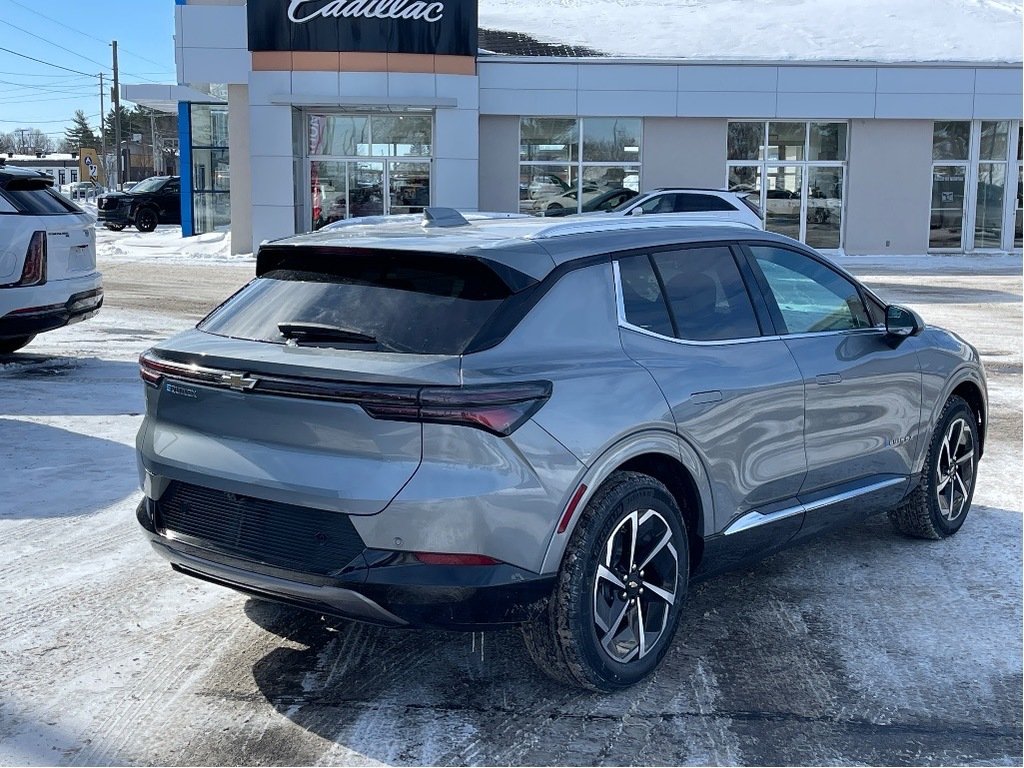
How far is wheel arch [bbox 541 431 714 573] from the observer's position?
395cm

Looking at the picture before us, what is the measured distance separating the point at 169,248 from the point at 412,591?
26.8m

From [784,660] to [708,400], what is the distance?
110 cm

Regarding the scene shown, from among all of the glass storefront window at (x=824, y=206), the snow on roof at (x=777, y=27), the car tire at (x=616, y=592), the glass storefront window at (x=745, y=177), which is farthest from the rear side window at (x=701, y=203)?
the car tire at (x=616, y=592)

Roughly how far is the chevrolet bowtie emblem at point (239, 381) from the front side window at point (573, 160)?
23848 mm

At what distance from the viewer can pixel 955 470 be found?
20.6 ft

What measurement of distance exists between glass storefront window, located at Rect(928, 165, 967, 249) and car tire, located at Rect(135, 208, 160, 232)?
24.6 meters

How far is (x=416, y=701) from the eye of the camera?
419 centimetres

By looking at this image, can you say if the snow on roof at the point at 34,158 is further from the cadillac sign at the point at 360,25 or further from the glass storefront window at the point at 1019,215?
the glass storefront window at the point at 1019,215

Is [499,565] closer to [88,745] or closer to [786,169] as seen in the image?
[88,745]

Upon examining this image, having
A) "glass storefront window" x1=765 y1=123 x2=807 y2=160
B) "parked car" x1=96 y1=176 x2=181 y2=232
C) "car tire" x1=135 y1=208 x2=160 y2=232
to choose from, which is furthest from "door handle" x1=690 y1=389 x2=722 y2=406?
"car tire" x1=135 y1=208 x2=160 y2=232

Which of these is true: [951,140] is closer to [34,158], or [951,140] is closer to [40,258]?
[40,258]

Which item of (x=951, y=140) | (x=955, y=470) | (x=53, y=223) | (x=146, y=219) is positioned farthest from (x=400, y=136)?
(x=955, y=470)

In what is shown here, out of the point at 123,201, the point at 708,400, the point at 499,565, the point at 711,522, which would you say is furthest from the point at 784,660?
the point at 123,201

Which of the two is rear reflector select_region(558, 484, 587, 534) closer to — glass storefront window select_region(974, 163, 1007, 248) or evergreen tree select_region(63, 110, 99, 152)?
glass storefront window select_region(974, 163, 1007, 248)
